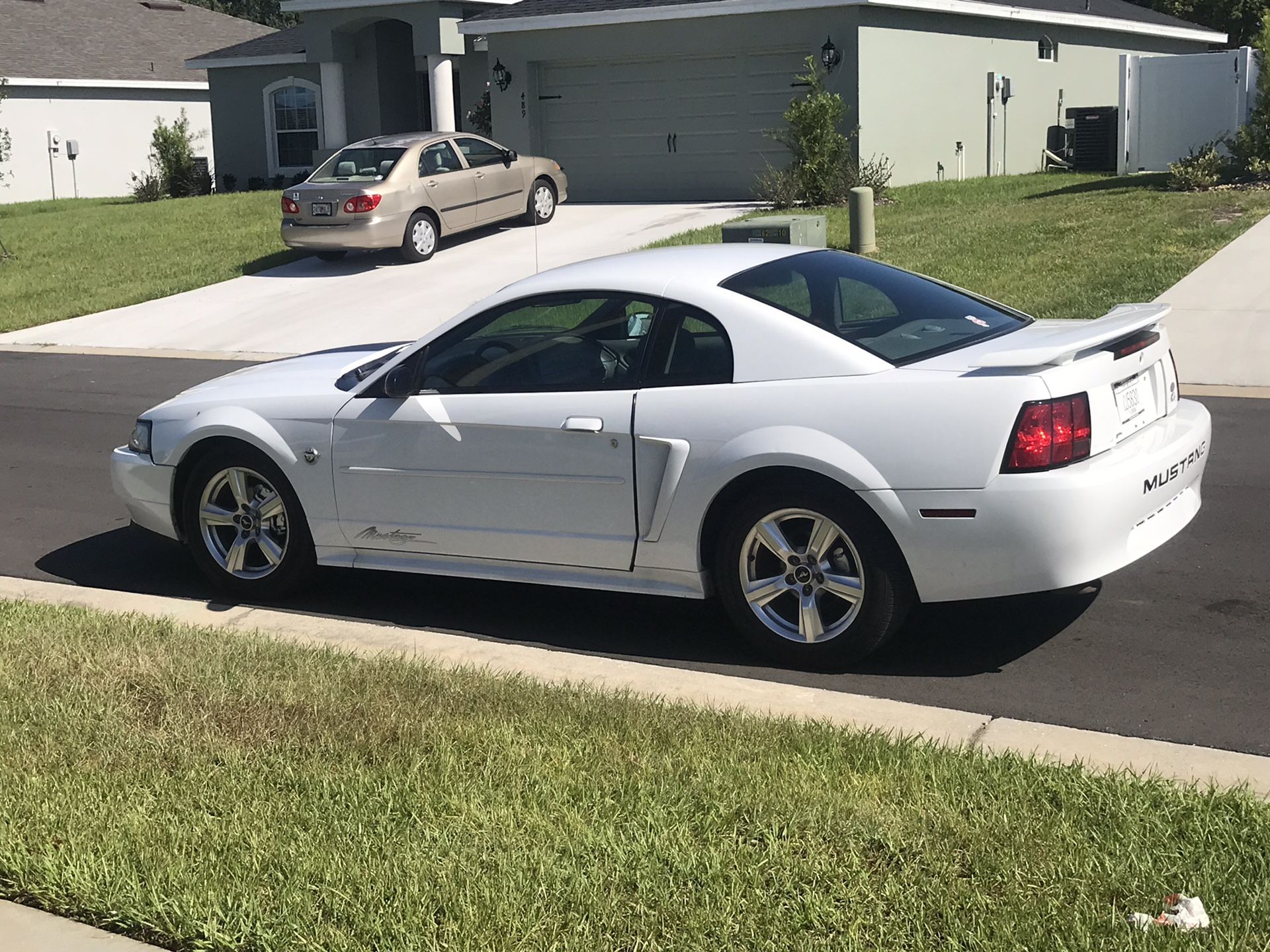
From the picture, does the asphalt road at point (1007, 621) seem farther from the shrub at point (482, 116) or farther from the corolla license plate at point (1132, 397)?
the shrub at point (482, 116)

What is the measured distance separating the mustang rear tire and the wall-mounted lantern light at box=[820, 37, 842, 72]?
19.1 m

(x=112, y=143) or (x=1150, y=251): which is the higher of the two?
(x=112, y=143)

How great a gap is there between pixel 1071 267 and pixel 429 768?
1194 cm

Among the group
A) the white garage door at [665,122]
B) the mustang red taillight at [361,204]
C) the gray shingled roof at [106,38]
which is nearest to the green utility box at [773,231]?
the mustang red taillight at [361,204]

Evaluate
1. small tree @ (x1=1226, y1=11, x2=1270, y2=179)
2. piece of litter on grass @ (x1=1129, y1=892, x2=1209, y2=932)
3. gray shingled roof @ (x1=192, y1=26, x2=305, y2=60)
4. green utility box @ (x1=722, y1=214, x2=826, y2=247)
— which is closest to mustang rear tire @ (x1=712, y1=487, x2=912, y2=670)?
piece of litter on grass @ (x1=1129, y1=892, x2=1209, y2=932)

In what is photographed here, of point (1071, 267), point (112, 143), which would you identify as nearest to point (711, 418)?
point (1071, 267)

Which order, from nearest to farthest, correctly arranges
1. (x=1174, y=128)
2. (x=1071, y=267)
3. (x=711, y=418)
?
(x=711, y=418), (x=1071, y=267), (x=1174, y=128)

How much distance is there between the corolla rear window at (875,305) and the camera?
579 centimetres

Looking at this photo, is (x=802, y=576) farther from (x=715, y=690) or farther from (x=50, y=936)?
(x=50, y=936)

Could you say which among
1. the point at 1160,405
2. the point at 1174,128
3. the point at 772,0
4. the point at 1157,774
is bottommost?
the point at 1157,774

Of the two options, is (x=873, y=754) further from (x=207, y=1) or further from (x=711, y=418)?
(x=207, y=1)

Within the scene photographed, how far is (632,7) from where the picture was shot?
24.5 meters

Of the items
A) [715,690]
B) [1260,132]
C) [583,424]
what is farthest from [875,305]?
[1260,132]

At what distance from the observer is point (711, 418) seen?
222 inches
